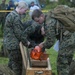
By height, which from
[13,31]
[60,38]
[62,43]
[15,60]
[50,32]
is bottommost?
[15,60]

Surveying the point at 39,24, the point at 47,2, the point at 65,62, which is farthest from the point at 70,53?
the point at 47,2

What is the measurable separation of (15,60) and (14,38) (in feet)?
1.80

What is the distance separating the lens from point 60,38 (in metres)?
9.98

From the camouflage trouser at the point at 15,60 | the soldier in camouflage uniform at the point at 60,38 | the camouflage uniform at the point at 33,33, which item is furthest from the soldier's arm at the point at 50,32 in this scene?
the camouflage trouser at the point at 15,60

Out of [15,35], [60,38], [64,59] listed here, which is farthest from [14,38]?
[64,59]

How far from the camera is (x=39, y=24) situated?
10125 millimetres

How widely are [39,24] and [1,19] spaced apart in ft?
37.2

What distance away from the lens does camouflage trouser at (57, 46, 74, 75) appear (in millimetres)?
10086

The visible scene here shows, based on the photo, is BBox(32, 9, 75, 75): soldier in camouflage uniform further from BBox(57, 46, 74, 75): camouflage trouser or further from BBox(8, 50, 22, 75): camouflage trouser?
BBox(8, 50, 22, 75): camouflage trouser

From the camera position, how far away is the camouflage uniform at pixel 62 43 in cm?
948

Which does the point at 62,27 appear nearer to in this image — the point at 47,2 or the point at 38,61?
the point at 38,61

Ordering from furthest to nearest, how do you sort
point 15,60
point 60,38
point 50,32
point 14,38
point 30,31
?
point 30,31 < point 15,60 < point 14,38 < point 60,38 < point 50,32

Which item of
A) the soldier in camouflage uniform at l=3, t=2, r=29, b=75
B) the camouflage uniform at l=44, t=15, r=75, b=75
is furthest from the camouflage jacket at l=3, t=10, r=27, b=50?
the camouflage uniform at l=44, t=15, r=75, b=75

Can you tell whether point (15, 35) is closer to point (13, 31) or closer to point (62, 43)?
point (13, 31)
